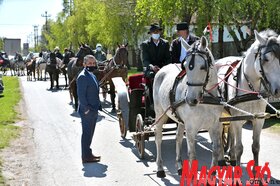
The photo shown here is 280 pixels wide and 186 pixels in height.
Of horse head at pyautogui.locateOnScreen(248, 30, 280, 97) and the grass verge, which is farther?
the grass verge

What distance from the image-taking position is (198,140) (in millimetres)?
10695

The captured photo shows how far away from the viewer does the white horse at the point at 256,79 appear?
601cm

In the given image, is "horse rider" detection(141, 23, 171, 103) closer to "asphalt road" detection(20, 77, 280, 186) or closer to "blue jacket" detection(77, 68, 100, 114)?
"blue jacket" detection(77, 68, 100, 114)

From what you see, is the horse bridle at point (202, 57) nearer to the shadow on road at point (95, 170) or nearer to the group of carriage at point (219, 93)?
the group of carriage at point (219, 93)

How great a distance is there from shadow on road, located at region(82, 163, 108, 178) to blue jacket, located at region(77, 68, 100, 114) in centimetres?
113

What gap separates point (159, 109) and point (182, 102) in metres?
1.49

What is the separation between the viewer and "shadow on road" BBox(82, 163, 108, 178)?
8070mm

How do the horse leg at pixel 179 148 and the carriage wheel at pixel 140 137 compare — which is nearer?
the horse leg at pixel 179 148

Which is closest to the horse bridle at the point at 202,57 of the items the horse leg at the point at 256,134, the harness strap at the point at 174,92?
the harness strap at the point at 174,92

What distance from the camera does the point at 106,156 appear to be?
947cm

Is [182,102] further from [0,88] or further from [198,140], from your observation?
[0,88]

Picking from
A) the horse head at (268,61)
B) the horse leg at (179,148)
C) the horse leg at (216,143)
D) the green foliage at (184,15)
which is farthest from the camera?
the green foliage at (184,15)

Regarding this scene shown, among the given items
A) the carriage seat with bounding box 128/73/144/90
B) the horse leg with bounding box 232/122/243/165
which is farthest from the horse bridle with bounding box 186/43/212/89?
the carriage seat with bounding box 128/73/144/90

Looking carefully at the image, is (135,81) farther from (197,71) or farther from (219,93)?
(197,71)
